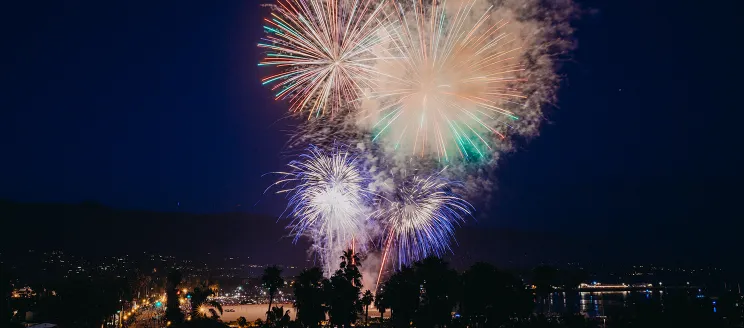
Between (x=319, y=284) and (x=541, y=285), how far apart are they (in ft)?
77.4

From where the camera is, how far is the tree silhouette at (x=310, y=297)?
47.0 meters

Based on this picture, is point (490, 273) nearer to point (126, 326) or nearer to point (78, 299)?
point (78, 299)

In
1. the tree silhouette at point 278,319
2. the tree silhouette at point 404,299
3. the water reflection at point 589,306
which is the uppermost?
the tree silhouette at point 404,299

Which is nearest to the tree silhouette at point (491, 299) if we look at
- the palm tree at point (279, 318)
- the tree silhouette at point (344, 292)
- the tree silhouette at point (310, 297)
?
the tree silhouette at point (344, 292)

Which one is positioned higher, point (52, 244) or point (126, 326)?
point (52, 244)

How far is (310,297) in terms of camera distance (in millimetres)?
49312

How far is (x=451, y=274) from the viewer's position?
52.8m

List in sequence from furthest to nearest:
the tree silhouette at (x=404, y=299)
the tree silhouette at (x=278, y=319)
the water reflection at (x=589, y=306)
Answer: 1. the water reflection at (x=589, y=306)
2. the tree silhouette at (x=404, y=299)
3. the tree silhouette at (x=278, y=319)

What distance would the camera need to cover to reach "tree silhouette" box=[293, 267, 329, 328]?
1849 inches

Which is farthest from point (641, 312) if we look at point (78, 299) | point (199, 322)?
point (78, 299)

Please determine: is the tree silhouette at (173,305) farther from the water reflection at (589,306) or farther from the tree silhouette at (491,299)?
the water reflection at (589,306)

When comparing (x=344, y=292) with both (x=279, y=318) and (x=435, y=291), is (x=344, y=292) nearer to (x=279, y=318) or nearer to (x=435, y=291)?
(x=279, y=318)

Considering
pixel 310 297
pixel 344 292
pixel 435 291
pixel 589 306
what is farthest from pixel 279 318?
pixel 589 306

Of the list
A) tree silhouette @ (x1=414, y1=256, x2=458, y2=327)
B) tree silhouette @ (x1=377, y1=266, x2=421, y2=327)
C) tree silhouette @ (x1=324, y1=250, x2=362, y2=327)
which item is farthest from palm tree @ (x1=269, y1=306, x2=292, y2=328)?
tree silhouette @ (x1=414, y1=256, x2=458, y2=327)
